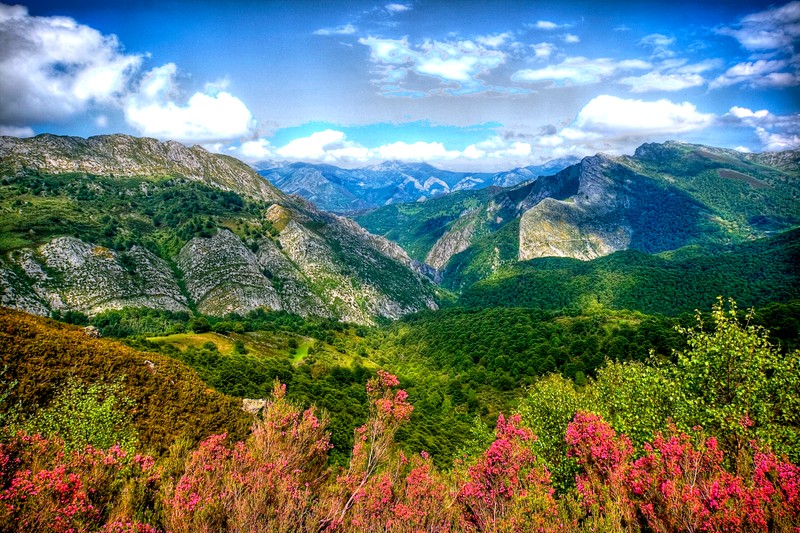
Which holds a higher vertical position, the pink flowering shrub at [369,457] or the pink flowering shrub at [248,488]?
the pink flowering shrub at [248,488]

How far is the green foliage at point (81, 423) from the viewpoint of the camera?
73.5 ft

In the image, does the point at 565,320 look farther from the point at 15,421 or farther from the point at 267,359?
the point at 15,421

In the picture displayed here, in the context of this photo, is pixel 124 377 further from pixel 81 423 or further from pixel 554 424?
pixel 554 424

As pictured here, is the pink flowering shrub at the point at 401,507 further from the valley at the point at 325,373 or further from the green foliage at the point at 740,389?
the green foliage at the point at 740,389

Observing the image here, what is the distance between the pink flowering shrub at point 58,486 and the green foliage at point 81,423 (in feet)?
14.7

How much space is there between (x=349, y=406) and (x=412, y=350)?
107910mm

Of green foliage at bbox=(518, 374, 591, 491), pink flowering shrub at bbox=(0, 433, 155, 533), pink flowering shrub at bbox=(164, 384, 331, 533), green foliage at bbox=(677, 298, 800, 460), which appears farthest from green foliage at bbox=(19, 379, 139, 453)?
green foliage at bbox=(677, 298, 800, 460)

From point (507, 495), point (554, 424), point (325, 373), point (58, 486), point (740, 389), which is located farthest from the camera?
point (325, 373)

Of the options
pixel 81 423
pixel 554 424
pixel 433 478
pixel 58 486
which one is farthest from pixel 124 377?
pixel 554 424

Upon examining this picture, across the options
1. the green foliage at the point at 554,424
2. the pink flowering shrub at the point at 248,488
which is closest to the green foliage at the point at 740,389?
the green foliage at the point at 554,424

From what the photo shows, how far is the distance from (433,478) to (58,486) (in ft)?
56.8

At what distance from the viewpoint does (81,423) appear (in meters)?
23.8

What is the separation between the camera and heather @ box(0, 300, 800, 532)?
14.6 m

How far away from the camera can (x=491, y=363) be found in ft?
482
